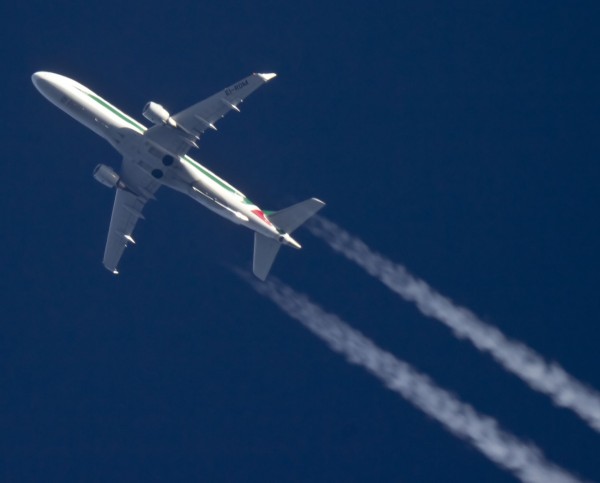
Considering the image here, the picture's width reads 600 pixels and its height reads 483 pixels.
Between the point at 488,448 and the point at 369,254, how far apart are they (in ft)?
58.0

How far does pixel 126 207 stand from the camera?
9081cm

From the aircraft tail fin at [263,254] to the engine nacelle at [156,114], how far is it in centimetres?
1084

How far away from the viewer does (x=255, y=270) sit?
8725 cm

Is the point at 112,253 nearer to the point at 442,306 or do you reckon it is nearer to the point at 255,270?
the point at 255,270

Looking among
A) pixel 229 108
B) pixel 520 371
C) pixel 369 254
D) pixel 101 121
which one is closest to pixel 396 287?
pixel 369 254

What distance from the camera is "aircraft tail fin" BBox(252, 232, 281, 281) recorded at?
87062 millimetres

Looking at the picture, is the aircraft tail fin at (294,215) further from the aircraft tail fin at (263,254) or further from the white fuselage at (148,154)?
the aircraft tail fin at (263,254)

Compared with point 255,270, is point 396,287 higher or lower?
higher

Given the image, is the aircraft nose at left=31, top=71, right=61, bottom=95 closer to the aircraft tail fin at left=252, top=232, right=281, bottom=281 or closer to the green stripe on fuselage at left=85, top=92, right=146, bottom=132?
the green stripe on fuselage at left=85, top=92, right=146, bottom=132

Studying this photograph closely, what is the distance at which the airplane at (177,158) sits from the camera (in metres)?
84.5

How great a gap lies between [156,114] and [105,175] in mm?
6898

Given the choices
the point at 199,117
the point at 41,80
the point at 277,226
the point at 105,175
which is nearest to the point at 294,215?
the point at 277,226

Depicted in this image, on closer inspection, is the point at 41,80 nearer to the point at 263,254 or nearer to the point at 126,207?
the point at 126,207

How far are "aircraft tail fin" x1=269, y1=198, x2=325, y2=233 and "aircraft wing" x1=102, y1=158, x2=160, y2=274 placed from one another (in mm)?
10074
